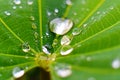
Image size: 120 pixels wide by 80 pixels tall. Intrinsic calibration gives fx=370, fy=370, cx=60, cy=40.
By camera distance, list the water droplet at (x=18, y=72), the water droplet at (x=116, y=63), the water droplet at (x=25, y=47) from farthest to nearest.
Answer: the water droplet at (x=25, y=47)
the water droplet at (x=18, y=72)
the water droplet at (x=116, y=63)

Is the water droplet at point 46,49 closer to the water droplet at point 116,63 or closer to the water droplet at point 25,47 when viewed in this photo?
the water droplet at point 25,47

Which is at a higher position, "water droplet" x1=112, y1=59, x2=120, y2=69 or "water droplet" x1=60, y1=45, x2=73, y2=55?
"water droplet" x1=60, y1=45, x2=73, y2=55

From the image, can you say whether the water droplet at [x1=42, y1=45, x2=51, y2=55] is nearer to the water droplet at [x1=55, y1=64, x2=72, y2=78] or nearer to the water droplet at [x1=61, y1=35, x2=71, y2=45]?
the water droplet at [x1=61, y1=35, x2=71, y2=45]

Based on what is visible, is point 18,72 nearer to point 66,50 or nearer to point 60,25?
point 66,50

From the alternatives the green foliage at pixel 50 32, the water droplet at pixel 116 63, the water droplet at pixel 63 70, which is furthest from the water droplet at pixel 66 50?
the water droplet at pixel 116 63

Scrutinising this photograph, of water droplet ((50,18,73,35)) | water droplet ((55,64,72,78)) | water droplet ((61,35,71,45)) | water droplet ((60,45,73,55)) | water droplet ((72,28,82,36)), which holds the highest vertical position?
water droplet ((50,18,73,35))

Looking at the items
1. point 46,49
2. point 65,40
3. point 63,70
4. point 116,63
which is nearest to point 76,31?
point 65,40

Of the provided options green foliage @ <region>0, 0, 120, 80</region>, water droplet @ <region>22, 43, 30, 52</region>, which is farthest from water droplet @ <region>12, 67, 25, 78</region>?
water droplet @ <region>22, 43, 30, 52</region>
